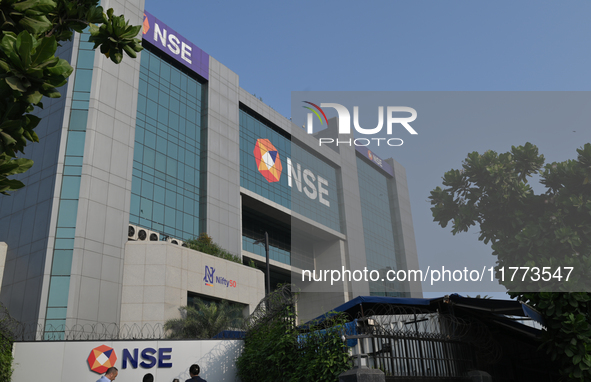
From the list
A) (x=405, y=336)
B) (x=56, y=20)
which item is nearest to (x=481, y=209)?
(x=405, y=336)

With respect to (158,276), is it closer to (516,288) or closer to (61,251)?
(61,251)

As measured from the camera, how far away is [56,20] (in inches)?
313

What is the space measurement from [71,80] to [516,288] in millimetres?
35075

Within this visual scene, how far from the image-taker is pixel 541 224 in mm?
13859

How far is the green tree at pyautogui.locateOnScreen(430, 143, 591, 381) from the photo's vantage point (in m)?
11.5

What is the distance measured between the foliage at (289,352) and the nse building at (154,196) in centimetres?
Result: 1480

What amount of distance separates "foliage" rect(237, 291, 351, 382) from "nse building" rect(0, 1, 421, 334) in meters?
14.8

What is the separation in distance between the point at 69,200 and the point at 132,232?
Result: 496 cm

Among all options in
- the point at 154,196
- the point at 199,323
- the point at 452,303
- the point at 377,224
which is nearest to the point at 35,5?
the point at 452,303

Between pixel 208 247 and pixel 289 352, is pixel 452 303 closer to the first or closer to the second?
pixel 289 352

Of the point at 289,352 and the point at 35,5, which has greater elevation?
the point at 35,5

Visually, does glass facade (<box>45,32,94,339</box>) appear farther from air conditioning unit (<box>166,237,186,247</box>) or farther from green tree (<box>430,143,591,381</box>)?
green tree (<box>430,143,591,381</box>)

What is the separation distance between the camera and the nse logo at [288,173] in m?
52.6

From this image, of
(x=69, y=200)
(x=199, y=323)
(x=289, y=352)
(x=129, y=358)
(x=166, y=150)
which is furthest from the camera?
(x=166, y=150)
